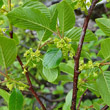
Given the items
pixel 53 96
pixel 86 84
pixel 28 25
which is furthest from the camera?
pixel 53 96

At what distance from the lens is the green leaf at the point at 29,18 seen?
41 cm

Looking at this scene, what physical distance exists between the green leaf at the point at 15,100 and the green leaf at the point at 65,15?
24 cm

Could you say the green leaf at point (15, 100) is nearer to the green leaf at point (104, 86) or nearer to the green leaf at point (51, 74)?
the green leaf at point (51, 74)

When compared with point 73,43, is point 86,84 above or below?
below

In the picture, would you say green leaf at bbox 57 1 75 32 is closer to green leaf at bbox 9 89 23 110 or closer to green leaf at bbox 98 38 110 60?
green leaf at bbox 98 38 110 60

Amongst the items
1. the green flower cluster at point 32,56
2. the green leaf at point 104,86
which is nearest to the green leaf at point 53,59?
the green flower cluster at point 32,56

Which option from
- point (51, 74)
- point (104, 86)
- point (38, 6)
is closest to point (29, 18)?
point (38, 6)

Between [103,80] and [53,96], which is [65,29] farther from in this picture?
[53,96]

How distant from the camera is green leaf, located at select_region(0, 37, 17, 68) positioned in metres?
0.36

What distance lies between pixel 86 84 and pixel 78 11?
216 centimetres

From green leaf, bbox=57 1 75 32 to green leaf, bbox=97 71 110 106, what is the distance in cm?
19

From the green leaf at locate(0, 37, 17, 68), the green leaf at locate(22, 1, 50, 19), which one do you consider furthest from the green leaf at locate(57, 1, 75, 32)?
the green leaf at locate(0, 37, 17, 68)

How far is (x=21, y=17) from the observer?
16.6 inches

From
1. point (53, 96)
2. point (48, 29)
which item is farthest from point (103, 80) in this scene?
point (53, 96)
